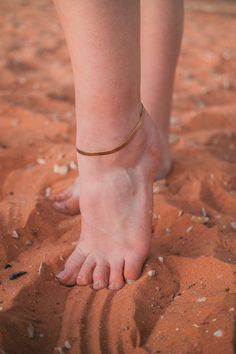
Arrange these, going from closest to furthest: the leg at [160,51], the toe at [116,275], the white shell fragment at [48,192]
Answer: the toe at [116,275] → the leg at [160,51] → the white shell fragment at [48,192]

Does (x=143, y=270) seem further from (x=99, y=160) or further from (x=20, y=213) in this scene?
(x=20, y=213)

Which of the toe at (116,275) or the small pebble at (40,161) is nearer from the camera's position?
the toe at (116,275)

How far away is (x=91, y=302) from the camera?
1.15m

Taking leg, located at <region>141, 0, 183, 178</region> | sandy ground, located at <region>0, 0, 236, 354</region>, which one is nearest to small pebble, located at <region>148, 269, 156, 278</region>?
sandy ground, located at <region>0, 0, 236, 354</region>

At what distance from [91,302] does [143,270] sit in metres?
0.17

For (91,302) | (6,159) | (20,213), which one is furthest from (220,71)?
(91,302)

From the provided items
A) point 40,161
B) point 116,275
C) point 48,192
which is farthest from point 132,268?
point 40,161

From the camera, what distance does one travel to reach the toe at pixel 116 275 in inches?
47.0

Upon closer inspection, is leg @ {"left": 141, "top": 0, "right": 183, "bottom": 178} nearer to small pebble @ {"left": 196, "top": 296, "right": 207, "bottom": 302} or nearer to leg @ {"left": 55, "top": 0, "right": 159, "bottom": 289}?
leg @ {"left": 55, "top": 0, "right": 159, "bottom": 289}

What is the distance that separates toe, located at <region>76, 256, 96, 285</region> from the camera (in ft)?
3.97

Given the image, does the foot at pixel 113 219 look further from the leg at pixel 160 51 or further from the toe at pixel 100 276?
the leg at pixel 160 51

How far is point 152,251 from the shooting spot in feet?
4.30

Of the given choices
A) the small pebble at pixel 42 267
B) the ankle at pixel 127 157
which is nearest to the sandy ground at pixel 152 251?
the small pebble at pixel 42 267

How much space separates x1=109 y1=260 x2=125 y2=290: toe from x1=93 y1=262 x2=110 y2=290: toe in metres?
0.01
